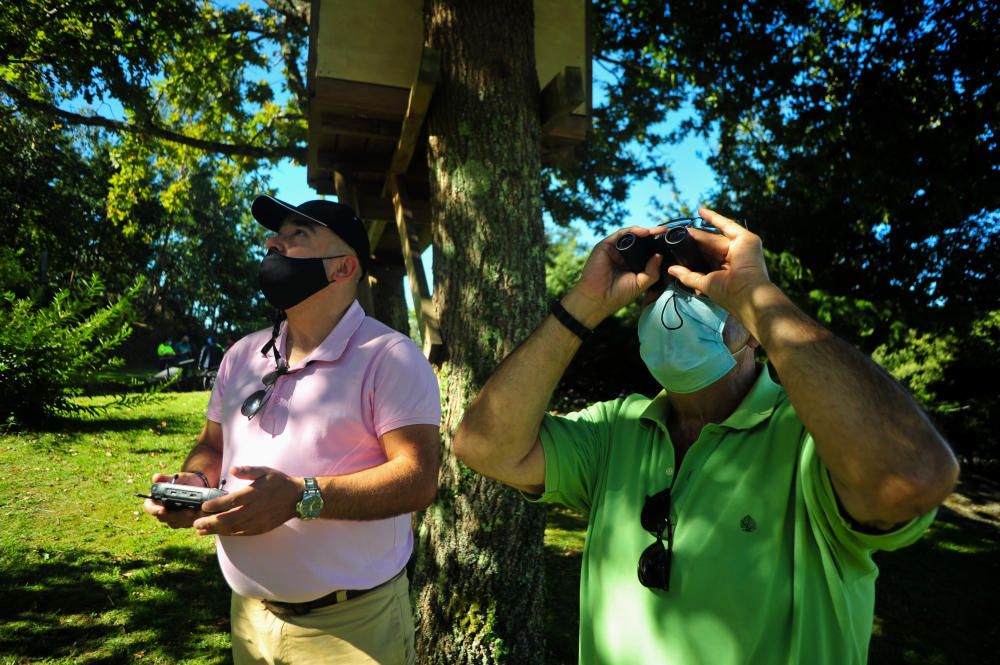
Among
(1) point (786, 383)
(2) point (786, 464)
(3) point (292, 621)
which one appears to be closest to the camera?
(1) point (786, 383)

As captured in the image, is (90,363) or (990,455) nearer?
(90,363)

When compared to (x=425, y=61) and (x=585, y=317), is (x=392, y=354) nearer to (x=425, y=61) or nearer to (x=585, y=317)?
(x=585, y=317)

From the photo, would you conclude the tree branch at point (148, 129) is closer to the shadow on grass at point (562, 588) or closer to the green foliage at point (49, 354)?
the green foliage at point (49, 354)

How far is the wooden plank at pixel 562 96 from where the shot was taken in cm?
349

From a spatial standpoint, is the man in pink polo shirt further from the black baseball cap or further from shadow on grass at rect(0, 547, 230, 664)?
shadow on grass at rect(0, 547, 230, 664)

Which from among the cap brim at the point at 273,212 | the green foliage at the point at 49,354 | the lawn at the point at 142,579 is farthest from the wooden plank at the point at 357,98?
the green foliage at the point at 49,354

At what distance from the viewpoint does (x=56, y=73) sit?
640 centimetres

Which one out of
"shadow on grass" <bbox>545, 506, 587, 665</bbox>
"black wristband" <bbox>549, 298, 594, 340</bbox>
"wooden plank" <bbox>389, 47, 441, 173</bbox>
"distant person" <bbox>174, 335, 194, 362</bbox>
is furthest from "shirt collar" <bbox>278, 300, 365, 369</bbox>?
"distant person" <bbox>174, 335, 194, 362</bbox>

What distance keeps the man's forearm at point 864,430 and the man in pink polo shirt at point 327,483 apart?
4.40ft

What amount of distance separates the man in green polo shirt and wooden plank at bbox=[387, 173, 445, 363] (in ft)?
6.15

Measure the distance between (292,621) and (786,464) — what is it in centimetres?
179

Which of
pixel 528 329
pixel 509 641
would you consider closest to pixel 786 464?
pixel 528 329

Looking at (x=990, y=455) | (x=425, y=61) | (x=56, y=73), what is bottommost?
(x=990, y=455)

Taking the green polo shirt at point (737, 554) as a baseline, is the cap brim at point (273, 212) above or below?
above
